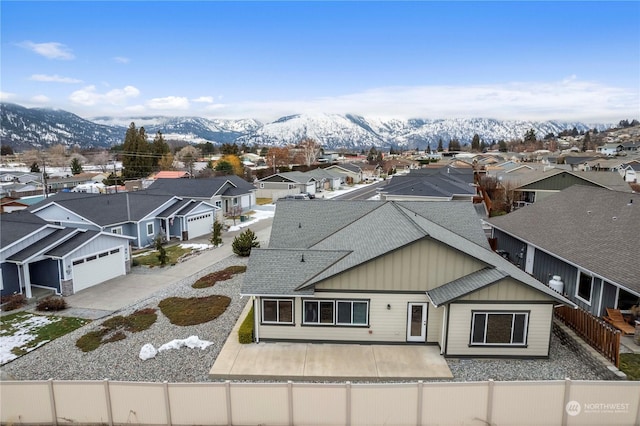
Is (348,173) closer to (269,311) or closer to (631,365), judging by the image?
(269,311)

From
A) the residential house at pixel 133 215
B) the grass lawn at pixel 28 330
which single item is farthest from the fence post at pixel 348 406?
the residential house at pixel 133 215

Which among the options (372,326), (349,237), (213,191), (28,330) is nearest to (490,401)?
(372,326)

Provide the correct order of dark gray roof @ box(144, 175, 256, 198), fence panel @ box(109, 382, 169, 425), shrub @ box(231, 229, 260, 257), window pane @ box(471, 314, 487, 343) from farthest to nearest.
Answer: dark gray roof @ box(144, 175, 256, 198), shrub @ box(231, 229, 260, 257), window pane @ box(471, 314, 487, 343), fence panel @ box(109, 382, 169, 425)

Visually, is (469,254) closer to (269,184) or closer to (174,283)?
(174,283)

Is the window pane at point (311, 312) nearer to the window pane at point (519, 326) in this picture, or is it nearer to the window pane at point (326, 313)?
the window pane at point (326, 313)

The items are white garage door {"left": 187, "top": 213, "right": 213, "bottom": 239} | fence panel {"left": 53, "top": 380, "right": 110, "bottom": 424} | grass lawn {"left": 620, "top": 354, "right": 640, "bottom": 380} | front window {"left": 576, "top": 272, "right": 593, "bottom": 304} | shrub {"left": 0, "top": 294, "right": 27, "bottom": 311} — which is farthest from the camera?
white garage door {"left": 187, "top": 213, "right": 213, "bottom": 239}

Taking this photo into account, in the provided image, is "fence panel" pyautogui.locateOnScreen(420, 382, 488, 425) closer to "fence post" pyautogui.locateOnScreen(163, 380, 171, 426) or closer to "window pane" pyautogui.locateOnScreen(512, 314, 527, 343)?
"window pane" pyautogui.locateOnScreen(512, 314, 527, 343)

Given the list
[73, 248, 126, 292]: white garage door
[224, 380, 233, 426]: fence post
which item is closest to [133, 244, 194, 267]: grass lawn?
[73, 248, 126, 292]: white garage door

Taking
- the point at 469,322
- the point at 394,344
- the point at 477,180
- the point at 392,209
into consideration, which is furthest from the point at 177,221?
the point at 477,180
